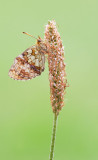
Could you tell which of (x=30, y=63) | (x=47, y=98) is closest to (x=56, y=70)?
(x=30, y=63)

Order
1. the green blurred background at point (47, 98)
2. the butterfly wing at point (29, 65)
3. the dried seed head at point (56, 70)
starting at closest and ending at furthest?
the dried seed head at point (56, 70) < the butterfly wing at point (29, 65) < the green blurred background at point (47, 98)

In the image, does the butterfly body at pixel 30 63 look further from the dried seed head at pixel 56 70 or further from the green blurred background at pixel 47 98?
the dried seed head at pixel 56 70

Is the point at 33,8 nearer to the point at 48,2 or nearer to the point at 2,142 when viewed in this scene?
the point at 48,2

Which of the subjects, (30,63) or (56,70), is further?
(30,63)

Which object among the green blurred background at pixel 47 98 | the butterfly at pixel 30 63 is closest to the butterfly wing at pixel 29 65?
the butterfly at pixel 30 63

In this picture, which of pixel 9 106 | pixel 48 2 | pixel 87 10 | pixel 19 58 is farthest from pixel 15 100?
pixel 48 2

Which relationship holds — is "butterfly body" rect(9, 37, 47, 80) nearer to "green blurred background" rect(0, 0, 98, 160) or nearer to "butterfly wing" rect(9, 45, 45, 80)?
"butterfly wing" rect(9, 45, 45, 80)

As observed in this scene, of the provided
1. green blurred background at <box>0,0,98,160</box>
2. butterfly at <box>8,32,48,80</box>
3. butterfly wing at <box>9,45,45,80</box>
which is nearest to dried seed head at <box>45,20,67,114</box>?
green blurred background at <box>0,0,98,160</box>

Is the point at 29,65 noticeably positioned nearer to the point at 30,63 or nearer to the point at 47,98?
the point at 30,63
